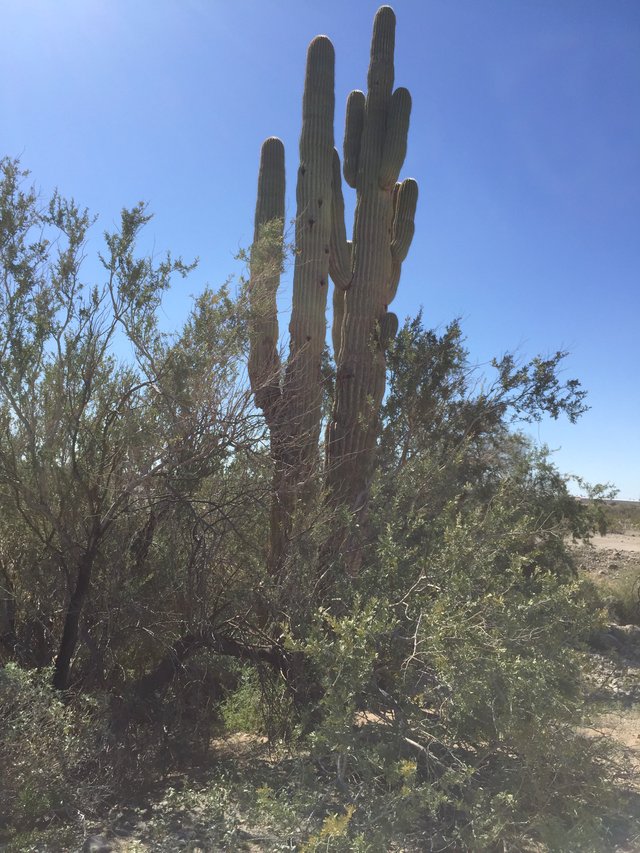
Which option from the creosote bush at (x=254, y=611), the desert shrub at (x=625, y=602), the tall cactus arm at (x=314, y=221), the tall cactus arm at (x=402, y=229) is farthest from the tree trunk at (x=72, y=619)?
the desert shrub at (x=625, y=602)

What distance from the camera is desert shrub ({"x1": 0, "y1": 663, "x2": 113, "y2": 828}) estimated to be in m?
3.60

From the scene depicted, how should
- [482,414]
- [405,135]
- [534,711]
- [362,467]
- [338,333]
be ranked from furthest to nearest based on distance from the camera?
1. [338,333]
2. [405,135]
3. [482,414]
4. [362,467]
5. [534,711]

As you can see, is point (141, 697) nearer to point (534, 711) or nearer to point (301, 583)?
point (301, 583)

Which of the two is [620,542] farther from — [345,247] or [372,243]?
[345,247]

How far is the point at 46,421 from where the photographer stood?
4.86m

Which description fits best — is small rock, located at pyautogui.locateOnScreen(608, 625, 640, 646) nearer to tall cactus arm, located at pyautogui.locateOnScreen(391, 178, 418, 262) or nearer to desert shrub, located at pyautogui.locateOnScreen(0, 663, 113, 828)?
tall cactus arm, located at pyautogui.locateOnScreen(391, 178, 418, 262)

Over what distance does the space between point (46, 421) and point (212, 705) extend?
2.76 m

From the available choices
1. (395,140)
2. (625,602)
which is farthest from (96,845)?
(625,602)

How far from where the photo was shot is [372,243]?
918 centimetres

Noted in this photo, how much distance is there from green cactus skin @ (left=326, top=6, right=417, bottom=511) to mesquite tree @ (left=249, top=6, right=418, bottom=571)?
2 cm

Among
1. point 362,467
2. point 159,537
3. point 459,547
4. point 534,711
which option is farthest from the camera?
point 362,467

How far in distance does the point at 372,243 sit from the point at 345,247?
38 cm

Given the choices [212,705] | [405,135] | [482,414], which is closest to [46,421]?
[212,705]

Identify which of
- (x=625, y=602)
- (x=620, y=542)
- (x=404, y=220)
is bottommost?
(x=625, y=602)
